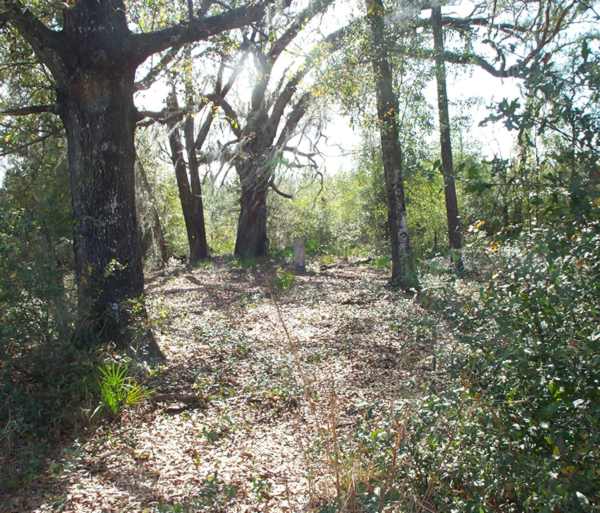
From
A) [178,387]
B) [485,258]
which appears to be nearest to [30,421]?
[178,387]

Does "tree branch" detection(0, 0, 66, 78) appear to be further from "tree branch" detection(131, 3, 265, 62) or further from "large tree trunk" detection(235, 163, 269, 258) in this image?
"large tree trunk" detection(235, 163, 269, 258)

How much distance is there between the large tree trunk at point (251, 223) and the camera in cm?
1694

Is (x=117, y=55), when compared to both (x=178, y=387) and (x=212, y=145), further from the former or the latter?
(x=212, y=145)

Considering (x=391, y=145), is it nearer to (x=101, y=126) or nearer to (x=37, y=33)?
(x=101, y=126)

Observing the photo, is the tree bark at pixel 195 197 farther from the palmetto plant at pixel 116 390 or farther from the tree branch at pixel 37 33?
the palmetto plant at pixel 116 390

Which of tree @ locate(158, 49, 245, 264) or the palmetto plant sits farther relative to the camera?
tree @ locate(158, 49, 245, 264)

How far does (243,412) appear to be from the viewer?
5.06m

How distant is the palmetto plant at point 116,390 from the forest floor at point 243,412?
0.33 ft

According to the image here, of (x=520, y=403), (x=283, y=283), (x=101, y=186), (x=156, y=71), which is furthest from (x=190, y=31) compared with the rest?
(x=283, y=283)

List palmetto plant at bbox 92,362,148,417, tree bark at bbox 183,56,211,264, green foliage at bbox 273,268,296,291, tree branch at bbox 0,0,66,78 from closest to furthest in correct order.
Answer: palmetto plant at bbox 92,362,148,417, tree branch at bbox 0,0,66,78, green foliage at bbox 273,268,296,291, tree bark at bbox 183,56,211,264

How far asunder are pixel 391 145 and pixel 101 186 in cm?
564

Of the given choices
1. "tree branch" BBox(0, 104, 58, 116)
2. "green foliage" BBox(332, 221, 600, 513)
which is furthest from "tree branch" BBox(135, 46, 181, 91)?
"green foliage" BBox(332, 221, 600, 513)

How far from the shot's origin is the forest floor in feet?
11.7

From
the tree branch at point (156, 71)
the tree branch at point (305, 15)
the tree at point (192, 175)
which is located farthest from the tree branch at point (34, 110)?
the tree at point (192, 175)
